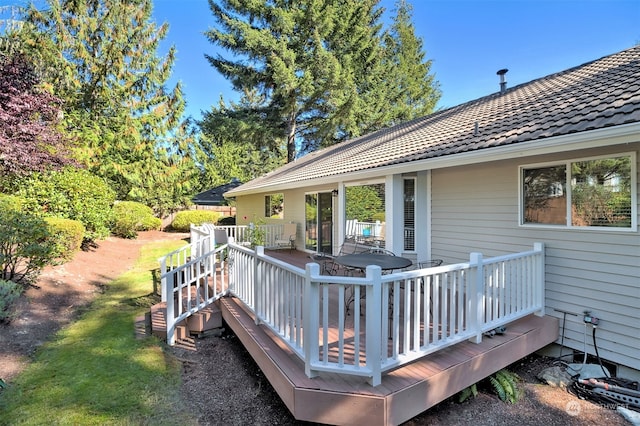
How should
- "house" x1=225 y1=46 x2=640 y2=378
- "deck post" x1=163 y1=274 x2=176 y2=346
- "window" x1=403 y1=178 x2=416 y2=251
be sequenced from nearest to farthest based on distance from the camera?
"house" x1=225 y1=46 x2=640 y2=378 → "deck post" x1=163 y1=274 x2=176 y2=346 → "window" x1=403 y1=178 x2=416 y2=251

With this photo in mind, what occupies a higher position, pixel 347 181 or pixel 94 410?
pixel 347 181

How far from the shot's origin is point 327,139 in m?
22.3

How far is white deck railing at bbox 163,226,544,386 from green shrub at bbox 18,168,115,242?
270 inches

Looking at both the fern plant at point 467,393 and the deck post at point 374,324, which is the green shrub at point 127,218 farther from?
the fern plant at point 467,393

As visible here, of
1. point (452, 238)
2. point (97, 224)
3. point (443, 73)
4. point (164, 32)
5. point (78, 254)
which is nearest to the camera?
point (452, 238)

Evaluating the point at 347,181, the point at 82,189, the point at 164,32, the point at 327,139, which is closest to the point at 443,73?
the point at 327,139

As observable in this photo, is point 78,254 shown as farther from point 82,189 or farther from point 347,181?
point 347,181

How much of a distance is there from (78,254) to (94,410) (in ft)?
27.2

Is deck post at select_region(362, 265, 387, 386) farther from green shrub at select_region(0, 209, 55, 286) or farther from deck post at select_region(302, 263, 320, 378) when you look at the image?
green shrub at select_region(0, 209, 55, 286)

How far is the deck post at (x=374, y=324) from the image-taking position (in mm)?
2849

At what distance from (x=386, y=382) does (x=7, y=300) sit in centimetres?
599

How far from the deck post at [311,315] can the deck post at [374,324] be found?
46 centimetres

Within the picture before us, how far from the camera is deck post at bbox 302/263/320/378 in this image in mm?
2973

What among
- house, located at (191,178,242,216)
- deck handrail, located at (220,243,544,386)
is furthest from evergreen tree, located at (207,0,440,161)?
deck handrail, located at (220,243,544,386)
